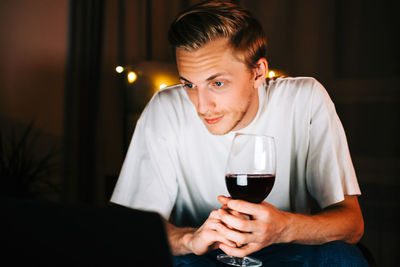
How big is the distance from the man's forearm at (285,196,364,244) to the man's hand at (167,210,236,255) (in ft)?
0.69

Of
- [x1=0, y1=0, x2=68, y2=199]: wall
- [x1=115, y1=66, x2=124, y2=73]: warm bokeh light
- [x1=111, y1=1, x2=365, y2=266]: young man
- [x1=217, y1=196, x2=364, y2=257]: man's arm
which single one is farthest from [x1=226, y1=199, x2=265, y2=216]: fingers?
[x1=0, y1=0, x2=68, y2=199]: wall

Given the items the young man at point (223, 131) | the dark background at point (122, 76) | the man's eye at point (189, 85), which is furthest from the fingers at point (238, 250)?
the dark background at point (122, 76)

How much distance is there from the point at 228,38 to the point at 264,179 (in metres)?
0.62

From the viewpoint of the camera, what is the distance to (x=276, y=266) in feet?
3.75

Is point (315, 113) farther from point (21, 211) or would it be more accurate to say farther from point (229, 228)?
point (21, 211)

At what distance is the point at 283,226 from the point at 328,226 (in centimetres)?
19

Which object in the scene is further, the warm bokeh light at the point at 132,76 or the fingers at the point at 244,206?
the warm bokeh light at the point at 132,76

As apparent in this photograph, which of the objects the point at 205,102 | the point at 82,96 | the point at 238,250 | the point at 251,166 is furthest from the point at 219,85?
the point at 82,96

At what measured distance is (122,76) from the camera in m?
2.82

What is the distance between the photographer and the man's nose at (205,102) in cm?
125

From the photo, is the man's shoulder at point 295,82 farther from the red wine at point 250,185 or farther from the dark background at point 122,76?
the dark background at point 122,76

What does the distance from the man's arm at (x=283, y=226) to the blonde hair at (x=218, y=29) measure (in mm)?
574

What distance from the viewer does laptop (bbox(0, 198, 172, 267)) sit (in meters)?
0.33

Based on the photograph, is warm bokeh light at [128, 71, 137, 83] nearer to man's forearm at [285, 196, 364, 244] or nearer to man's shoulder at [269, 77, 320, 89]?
man's shoulder at [269, 77, 320, 89]
